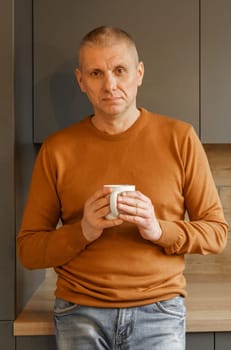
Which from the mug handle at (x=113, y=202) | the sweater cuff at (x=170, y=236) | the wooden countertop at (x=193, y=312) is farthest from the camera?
the wooden countertop at (x=193, y=312)

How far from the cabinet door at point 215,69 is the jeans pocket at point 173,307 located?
61cm

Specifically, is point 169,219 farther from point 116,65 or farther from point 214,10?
point 214,10

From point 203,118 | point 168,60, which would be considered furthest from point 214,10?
point 203,118

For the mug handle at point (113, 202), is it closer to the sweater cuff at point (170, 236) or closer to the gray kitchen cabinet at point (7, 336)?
the sweater cuff at point (170, 236)

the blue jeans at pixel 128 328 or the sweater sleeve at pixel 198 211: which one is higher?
the sweater sleeve at pixel 198 211

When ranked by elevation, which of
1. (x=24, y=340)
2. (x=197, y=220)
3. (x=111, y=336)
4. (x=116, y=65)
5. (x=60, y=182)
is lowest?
(x=24, y=340)

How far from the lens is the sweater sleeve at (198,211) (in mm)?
1432

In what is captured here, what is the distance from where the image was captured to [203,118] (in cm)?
185

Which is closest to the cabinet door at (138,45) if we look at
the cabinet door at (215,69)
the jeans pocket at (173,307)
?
the cabinet door at (215,69)

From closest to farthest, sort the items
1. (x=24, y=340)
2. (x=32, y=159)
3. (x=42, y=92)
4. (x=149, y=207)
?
(x=149, y=207) → (x=24, y=340) → (x=42, y=92) → (x=32, y=159)

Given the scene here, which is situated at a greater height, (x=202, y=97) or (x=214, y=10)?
(x=214, y=10)

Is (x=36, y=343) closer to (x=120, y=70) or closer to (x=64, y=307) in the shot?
(x=64, y=307)

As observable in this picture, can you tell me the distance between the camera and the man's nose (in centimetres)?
143

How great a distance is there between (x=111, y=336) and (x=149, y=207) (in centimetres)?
36
